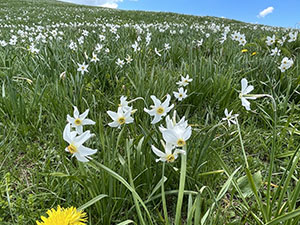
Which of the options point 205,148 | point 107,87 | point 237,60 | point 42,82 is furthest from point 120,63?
point 205,148

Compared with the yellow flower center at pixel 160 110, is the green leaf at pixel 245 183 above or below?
below

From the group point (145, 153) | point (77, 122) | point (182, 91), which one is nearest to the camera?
point (77, 122)

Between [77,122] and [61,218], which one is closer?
[61,218]

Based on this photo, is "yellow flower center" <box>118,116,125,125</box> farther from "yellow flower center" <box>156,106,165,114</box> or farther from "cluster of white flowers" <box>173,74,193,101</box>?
"cluster of white flowers" <box>173,74,193,101</box>

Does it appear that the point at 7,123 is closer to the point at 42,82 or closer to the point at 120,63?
the point at 42,82

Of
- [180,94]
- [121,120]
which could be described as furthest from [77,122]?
[180,94]

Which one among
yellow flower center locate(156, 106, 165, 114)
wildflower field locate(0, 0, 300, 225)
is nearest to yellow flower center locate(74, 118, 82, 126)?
wildflower field locate(0, 0, 300, 225)

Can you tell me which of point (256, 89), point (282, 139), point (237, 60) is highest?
point (237, 60)

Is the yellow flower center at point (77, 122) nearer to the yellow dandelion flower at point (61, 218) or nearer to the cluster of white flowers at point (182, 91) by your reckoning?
the yellow dandelion flower at point (61, 218)

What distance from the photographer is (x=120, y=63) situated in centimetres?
300

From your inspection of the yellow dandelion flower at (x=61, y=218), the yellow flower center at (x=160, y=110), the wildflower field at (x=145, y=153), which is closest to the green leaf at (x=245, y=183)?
the wildflower field at (x=145, y=153)

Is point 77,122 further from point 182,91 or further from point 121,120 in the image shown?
point 182,91

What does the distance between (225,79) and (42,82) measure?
2034 mm

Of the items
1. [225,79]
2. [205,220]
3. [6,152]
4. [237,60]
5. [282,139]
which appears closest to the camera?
[205,220]
